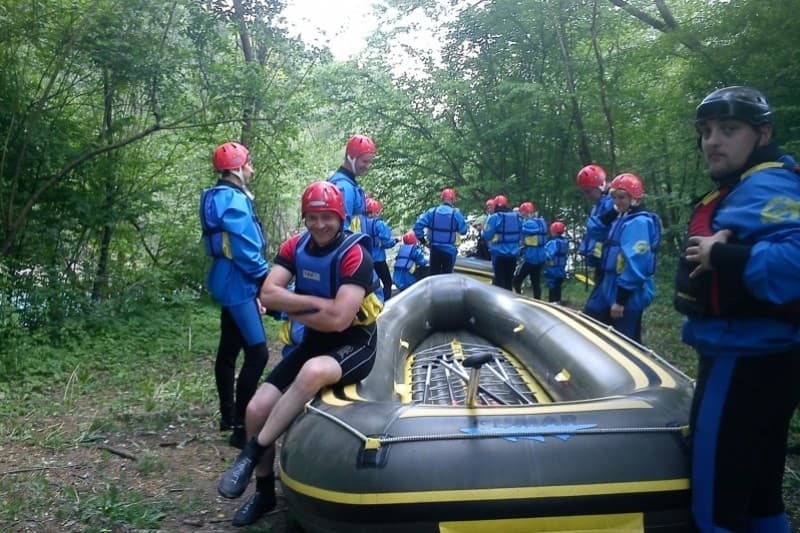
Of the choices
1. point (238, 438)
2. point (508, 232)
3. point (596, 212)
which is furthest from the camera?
point (508, 232)

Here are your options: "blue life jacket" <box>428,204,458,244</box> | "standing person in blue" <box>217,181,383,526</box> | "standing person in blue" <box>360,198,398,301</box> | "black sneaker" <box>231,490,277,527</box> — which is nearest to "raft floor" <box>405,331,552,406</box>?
"standing person in blue" <box>217,181,383,526</box>

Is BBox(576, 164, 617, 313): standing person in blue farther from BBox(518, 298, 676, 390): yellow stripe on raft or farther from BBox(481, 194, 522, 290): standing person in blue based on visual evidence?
BBox(481, 194, 522, 290): standing person in blue

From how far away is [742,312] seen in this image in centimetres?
207

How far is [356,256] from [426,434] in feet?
3.05

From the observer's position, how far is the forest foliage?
688 centimetres

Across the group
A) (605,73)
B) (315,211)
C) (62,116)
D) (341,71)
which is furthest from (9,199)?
(605,73)

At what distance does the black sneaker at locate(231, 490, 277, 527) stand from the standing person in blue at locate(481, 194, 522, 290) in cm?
710

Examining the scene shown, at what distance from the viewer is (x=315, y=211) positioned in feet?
10.5

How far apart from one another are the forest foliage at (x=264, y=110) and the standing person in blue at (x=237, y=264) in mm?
2935

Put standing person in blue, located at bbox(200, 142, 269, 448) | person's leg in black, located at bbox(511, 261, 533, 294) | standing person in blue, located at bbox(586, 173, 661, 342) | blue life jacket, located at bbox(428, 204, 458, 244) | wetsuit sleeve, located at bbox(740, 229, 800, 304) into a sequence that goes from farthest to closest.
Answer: person's leg in black, located at bbox(511, 261, 533, 294), blue life jacket, located at bbox(428, 204, 458, 244), standing person in blue, located at bbox(586, 173, 661, 342), standing person in blue, located at bbox(200, 142, 269, 448), wetsuit sleeve, located at bbox(740, 229, 800, 304)

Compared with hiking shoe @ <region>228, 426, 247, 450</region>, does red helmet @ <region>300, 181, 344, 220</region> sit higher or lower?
higher

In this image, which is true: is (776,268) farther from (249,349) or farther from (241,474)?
(249,349)

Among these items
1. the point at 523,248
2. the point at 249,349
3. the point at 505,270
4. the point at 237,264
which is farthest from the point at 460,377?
the point at 523,248

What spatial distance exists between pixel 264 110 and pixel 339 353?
6.26m
